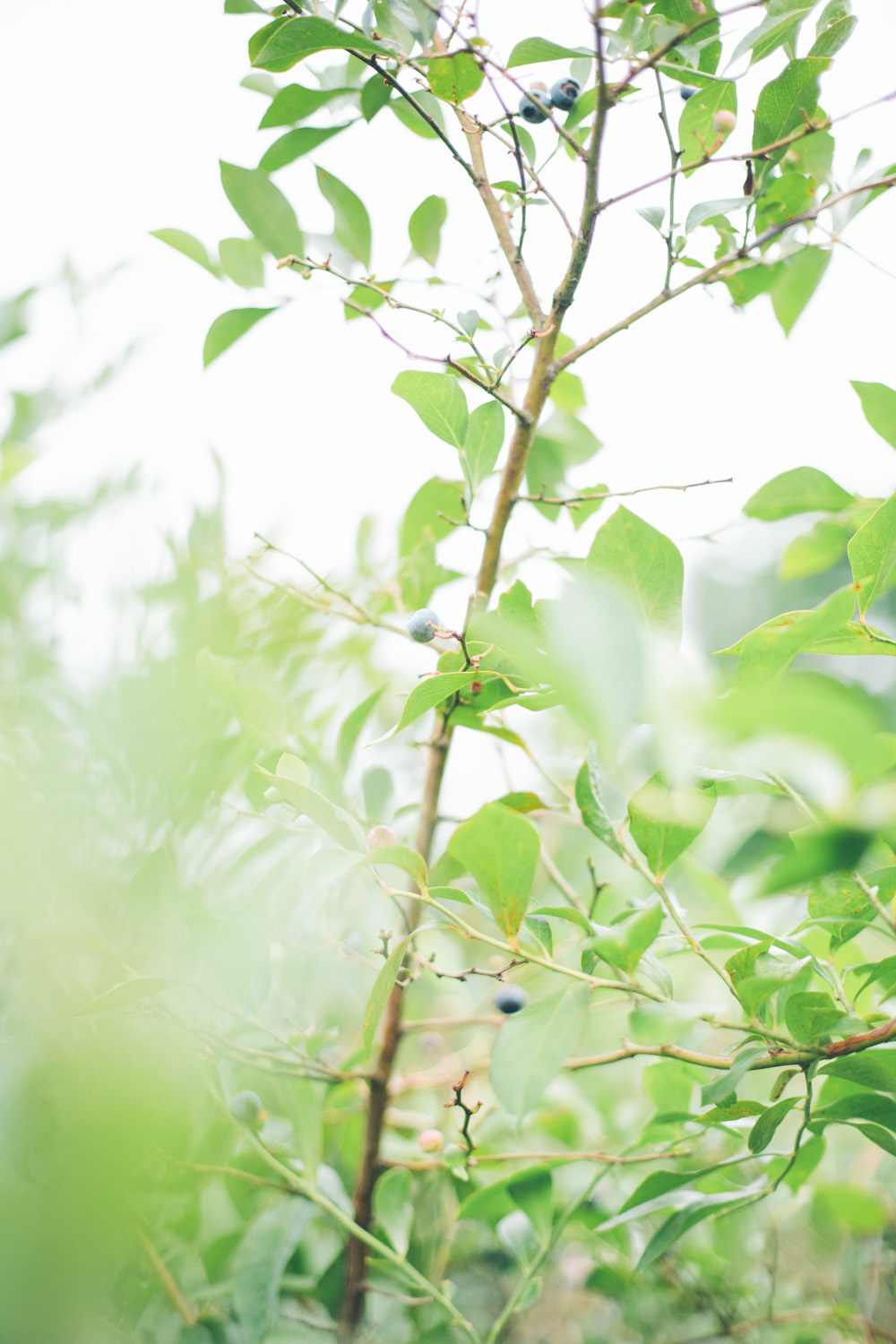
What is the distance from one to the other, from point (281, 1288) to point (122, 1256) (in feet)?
1.00

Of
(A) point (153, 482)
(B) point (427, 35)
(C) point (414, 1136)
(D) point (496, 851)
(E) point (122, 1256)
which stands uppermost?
(B) point (427, 35)

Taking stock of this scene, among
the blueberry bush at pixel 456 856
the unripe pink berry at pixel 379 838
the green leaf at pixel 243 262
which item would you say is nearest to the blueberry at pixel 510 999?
the blueberry bush at pixel 456 856

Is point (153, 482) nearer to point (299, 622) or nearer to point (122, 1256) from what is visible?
point (299, 622)

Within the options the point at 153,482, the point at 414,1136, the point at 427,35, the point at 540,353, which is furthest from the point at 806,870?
the point at 414,1136

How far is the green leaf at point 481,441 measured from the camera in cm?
42

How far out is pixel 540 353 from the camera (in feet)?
1.46

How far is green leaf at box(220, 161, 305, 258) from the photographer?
19.9 inches

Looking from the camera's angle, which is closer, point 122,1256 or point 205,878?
point 122,1256

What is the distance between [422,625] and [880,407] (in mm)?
318

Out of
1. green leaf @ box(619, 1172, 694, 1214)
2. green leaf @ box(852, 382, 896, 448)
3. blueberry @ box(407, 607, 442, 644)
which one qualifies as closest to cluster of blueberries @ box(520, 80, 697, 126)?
green leaf @ box(852, 382, 896, 448)

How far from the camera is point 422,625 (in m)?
0.49

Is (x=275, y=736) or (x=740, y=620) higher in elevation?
(x=275, y=736)

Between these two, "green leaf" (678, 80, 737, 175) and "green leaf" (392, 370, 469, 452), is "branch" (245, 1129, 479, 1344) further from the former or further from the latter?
"green leaf" (678, 80, 737, 175)

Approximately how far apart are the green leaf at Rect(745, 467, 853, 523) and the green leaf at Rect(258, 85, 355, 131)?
Result: 0.38 meters
